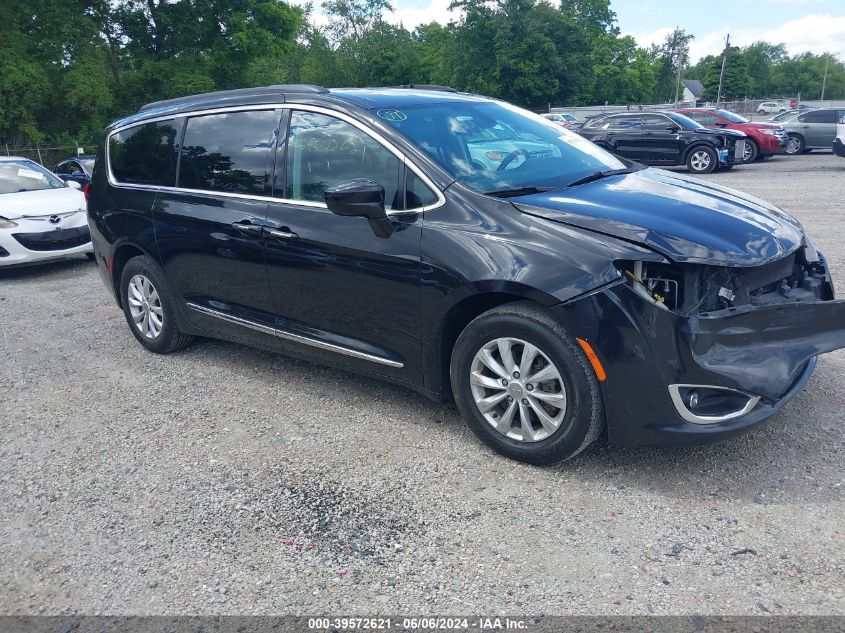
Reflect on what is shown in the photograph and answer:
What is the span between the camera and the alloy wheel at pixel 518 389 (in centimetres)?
354

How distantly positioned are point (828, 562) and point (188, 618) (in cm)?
244

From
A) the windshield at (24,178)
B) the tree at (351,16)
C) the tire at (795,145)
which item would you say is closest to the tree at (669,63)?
the tree at (351,16)

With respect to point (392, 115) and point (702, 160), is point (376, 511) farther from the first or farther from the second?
point (702, 160)

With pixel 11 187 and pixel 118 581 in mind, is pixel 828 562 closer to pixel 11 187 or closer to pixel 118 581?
pixel 118 581

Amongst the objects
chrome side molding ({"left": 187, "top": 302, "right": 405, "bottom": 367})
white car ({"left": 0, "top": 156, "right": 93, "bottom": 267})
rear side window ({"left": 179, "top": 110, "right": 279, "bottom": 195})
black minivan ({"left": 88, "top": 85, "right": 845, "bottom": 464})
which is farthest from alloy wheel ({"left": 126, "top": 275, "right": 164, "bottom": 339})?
white car ({"left": 0, "top": 156, "right": 93, "bottom": 267})

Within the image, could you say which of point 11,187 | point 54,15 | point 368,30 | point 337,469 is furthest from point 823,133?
point 368,30

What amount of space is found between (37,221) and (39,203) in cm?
38

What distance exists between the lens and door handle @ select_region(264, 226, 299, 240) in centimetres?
438

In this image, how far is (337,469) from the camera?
3.87 meters

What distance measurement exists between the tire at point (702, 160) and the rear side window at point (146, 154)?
50.3 ft

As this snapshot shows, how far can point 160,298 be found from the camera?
18.2ft

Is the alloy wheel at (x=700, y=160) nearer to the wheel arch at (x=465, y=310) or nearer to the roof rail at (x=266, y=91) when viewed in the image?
the roof rail at (x=266, y=91)

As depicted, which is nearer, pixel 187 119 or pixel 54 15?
pixel 187 119

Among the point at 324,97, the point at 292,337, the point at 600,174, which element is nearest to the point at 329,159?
the point at 324,97
